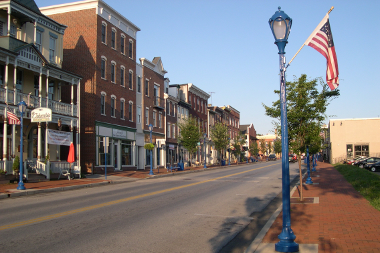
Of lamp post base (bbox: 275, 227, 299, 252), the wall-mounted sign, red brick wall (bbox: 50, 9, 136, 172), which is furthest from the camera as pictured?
red brick wall (bbox: 50, 9, 136, 172)

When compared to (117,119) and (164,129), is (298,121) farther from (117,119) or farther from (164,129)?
(164,129)

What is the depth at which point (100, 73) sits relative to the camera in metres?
33.0

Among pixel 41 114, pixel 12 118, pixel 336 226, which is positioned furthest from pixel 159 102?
pixel 336 226

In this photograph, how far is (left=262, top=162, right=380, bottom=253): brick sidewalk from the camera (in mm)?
6973

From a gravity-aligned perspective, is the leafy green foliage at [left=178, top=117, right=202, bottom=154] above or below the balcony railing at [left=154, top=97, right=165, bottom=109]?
below

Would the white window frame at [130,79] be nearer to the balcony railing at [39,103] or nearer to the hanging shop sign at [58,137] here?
the balcony railing at [39,103]

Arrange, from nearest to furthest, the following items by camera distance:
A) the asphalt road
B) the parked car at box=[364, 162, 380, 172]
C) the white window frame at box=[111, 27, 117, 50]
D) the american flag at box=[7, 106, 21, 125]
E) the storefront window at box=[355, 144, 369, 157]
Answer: the asphalt road, the american flag at box=[7, 106, 21, 125], the white window frame at box=[111, 27, 117, 50], the parked car at box=[364, 162, 380, 172], the storefront window at box=[355, 144, 369, 157]

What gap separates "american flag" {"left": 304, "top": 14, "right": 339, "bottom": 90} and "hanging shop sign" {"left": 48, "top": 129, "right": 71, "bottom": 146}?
19396 millimetres

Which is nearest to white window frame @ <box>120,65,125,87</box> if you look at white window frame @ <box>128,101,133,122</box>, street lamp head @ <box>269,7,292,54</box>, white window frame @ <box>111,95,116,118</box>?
white window frame @ <box>111,95,116,118</box>

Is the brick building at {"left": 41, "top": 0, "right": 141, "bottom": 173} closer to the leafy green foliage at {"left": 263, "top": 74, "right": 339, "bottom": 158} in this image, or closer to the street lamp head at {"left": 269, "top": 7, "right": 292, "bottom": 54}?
the leafy green foliage at {"left": 263, "top": 74, "right": 339, "bottom": 158}

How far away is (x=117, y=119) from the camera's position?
35656mm

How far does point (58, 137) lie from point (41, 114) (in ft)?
10.5

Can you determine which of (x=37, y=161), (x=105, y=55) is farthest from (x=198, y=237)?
(x=105, y=55)

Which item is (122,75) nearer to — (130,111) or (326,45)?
(130,111)
